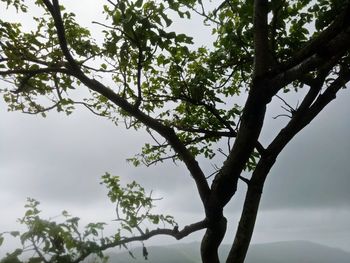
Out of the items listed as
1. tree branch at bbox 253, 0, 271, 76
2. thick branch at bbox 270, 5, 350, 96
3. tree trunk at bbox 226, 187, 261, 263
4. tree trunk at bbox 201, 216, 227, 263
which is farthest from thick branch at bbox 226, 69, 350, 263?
thick branch at bbox 270, 5, 350, 96

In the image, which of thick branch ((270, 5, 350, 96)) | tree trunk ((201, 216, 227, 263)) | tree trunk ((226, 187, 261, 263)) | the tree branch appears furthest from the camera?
tree trunk ((201, 216, 227, 263))

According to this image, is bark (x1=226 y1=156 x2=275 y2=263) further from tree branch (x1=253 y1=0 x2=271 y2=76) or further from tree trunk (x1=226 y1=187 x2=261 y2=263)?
tree branch (x1=253 y1=0 x2=271 y2=76)

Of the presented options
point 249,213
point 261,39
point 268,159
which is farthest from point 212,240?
point 261,39

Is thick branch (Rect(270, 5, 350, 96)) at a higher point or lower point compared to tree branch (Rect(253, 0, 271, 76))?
lower

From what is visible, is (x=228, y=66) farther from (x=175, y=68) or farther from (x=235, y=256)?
(x=235, y=256)

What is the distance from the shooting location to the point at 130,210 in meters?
6.70

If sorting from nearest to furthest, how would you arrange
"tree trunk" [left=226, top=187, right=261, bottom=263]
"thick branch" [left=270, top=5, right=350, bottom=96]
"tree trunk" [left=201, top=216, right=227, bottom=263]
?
"thick branch" [left=270, top=5, right=350, bottom=96] < "tree trunk" [left=226, top=187, right=261, bottom=263] < "tree trunk" [left=201, top=216, right=227, bottom=263]

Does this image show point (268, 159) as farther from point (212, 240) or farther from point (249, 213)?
point (212, 240)

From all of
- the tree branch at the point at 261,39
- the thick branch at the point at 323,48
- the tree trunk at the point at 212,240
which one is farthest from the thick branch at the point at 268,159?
the thick branch at the point at 323,48

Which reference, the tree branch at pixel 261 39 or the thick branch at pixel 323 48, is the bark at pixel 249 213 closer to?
the tree branch at pixel 261 39

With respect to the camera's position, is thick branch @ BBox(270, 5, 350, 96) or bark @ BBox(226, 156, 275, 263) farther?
bark @ BBox(226, 156, 275, 263)

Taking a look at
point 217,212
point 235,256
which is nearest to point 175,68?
point 217,212

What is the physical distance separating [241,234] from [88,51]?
5633mm

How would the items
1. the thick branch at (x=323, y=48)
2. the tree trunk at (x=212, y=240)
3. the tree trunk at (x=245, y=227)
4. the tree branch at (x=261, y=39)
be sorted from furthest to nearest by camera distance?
the tree trunk at (x=212, y=240)
the tree trunk at (x=245, y=227)
the tree branch at (x=261, y=39)
the thick branch at (x=323, y=48)
